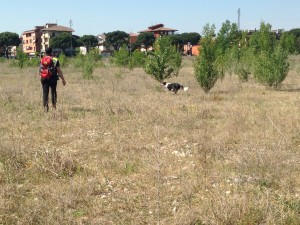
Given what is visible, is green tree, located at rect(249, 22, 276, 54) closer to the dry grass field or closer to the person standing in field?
the dry grass field

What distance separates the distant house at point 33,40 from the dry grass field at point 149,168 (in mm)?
91083

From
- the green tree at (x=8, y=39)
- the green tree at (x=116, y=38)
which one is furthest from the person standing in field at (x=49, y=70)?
the green tree at (x=8, y=39)

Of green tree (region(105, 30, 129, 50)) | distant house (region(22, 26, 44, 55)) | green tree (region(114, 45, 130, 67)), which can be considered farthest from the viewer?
distant house (region(22, 26, 44, 55))

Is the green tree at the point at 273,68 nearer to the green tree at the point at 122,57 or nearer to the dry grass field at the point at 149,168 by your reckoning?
the dry grass field at the point at 149,168

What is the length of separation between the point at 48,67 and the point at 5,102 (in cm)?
314

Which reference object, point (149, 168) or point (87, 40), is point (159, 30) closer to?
point (87, 40)

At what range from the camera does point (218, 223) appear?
3.29 m

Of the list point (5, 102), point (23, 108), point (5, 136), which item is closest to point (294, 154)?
point (5, 136)

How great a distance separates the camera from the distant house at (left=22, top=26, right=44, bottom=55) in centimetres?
9462

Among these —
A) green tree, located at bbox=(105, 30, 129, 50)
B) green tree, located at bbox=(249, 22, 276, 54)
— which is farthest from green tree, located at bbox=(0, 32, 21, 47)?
green tree, located at bbox=(249, 22, 276, 54)

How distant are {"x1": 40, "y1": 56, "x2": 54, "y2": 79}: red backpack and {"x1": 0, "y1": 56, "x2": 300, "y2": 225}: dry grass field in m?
0.96

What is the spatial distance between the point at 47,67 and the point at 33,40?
9372cm

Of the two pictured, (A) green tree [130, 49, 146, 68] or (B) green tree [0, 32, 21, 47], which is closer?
(A) green tree [130, 49, 146, 68]

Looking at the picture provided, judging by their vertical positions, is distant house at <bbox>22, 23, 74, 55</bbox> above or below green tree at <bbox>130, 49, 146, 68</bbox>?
above
